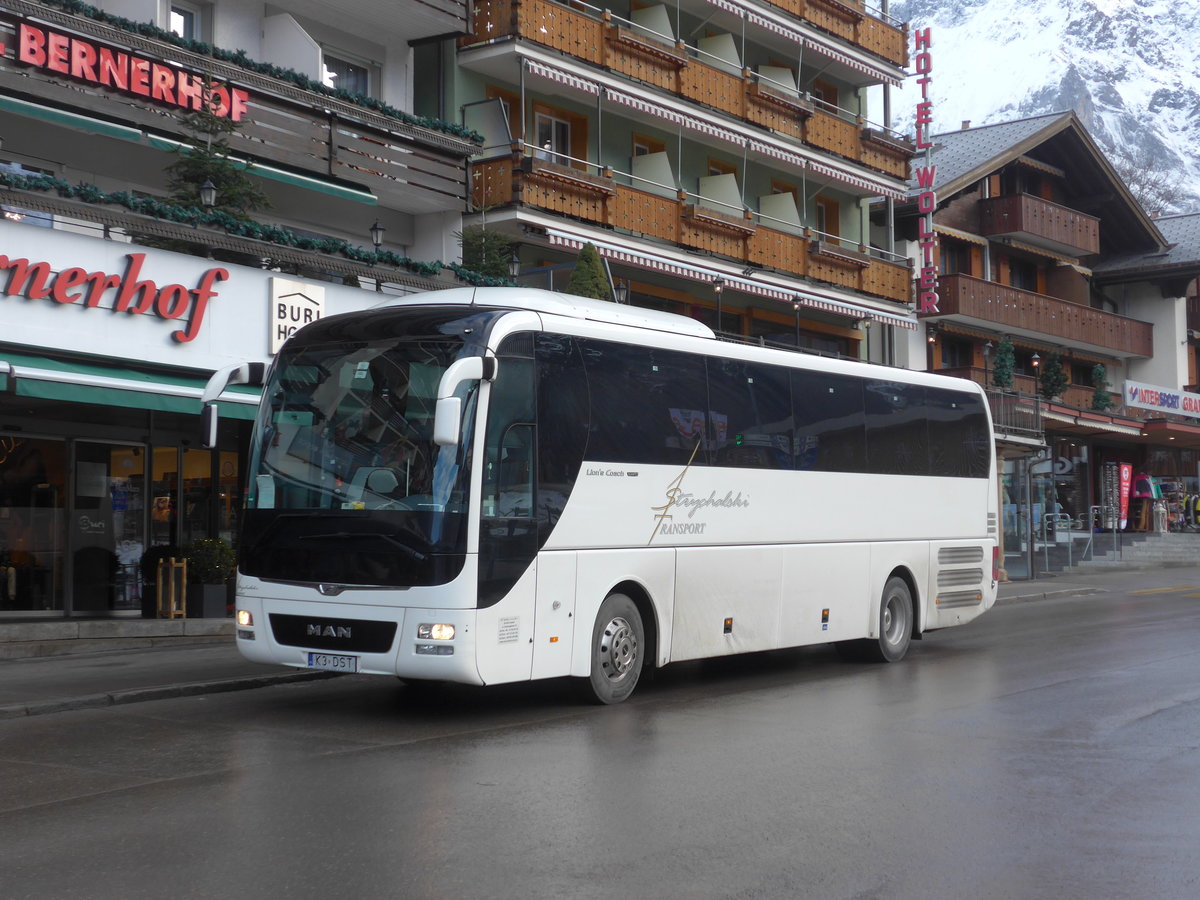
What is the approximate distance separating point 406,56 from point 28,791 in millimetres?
18899

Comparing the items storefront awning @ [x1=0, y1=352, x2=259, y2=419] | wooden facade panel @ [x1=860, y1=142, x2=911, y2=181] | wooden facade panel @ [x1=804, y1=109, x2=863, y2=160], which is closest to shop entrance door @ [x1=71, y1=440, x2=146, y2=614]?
storefront awning @ [x1=0, y1=352, x2=259, y2=419]

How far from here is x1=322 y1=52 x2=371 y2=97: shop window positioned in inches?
938

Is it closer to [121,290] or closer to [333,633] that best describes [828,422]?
[333,633]

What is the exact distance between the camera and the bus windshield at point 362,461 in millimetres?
10820

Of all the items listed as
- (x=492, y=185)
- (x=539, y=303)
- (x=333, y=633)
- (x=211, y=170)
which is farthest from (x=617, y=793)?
(x=492, y=185)

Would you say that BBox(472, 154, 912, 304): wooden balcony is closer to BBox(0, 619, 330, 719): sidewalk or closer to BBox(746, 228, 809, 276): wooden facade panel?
BBox(746, 228, 809, 276): wooden facade panel

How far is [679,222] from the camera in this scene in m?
28.9

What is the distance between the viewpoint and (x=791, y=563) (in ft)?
47.7

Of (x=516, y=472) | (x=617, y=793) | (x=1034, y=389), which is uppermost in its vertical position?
(x=1034, y=389)

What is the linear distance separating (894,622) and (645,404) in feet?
18.1

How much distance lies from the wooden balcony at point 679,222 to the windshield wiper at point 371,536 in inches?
572

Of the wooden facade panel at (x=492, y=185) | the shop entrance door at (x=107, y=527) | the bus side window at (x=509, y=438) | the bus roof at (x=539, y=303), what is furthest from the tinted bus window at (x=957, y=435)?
the shop entrance door at (x=107, y=527)

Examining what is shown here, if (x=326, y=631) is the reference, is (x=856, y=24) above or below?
above

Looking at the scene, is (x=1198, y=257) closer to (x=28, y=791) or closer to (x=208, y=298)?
(x=208, y=298)
